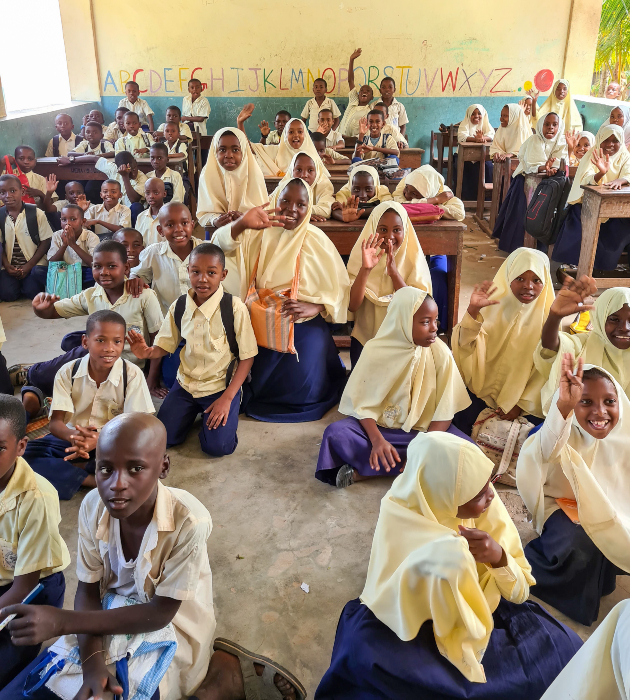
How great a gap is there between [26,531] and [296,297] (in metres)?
1.86

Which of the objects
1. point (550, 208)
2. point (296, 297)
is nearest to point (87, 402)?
point (296, 297)

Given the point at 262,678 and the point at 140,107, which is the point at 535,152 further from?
the point at 140,107

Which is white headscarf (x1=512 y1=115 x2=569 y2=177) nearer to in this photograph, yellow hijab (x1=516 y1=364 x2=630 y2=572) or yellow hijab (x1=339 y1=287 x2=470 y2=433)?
yellow hijab (x1=339 y1=287 x2=470 y2=433)

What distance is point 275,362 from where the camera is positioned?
3.21 m

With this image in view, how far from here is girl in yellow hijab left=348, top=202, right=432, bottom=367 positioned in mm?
3191

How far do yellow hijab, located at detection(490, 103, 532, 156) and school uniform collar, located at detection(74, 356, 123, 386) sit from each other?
246 inches

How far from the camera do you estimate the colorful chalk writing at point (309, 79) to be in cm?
998

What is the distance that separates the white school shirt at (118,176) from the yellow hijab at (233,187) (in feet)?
7.41

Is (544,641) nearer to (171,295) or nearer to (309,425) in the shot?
(309,425)

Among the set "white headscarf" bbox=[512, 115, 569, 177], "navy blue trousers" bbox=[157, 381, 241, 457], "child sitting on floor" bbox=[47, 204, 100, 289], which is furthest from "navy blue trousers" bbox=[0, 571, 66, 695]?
"white headscarf" bbox=[512, 115, 569, 177]

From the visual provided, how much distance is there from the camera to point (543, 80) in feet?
32.7

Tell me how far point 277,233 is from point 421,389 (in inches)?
47.3

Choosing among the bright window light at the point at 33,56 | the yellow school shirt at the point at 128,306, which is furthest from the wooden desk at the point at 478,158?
the bright window light at the point at 33,56

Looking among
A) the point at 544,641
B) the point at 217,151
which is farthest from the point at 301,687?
the point at 217,151
